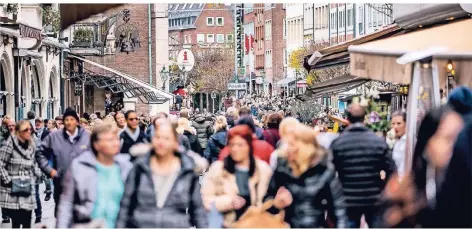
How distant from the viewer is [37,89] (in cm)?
4038

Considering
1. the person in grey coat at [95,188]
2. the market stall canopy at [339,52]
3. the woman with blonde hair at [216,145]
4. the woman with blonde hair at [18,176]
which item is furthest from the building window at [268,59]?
the person in grey coat at [95,188]

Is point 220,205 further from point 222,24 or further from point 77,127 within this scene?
point 222,24

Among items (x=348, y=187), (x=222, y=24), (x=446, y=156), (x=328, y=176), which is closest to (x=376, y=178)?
(x=348, y=187)

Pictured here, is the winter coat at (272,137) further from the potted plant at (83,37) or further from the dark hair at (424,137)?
the potted plant at (83,37)

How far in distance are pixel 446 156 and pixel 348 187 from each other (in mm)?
2650

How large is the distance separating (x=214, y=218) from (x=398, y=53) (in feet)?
16.1

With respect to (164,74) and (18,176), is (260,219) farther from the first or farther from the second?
(164,74)

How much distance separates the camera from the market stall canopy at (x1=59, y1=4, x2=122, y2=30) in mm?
13969

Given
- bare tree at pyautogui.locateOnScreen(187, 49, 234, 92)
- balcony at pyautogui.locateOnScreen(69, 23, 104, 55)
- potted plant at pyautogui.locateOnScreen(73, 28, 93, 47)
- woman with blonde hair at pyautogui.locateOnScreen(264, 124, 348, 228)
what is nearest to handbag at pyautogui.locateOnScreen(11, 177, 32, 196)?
woman with blonde hair at pyautogui.locateOnScreen(264, 124, 348, 228)

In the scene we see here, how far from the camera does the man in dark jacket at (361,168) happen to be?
516 inches

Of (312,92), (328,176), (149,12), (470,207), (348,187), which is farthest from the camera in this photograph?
(149,12)

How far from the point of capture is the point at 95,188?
37.0 feet

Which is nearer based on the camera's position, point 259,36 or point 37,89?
point 37,89

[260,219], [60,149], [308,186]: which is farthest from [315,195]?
[60,149]
